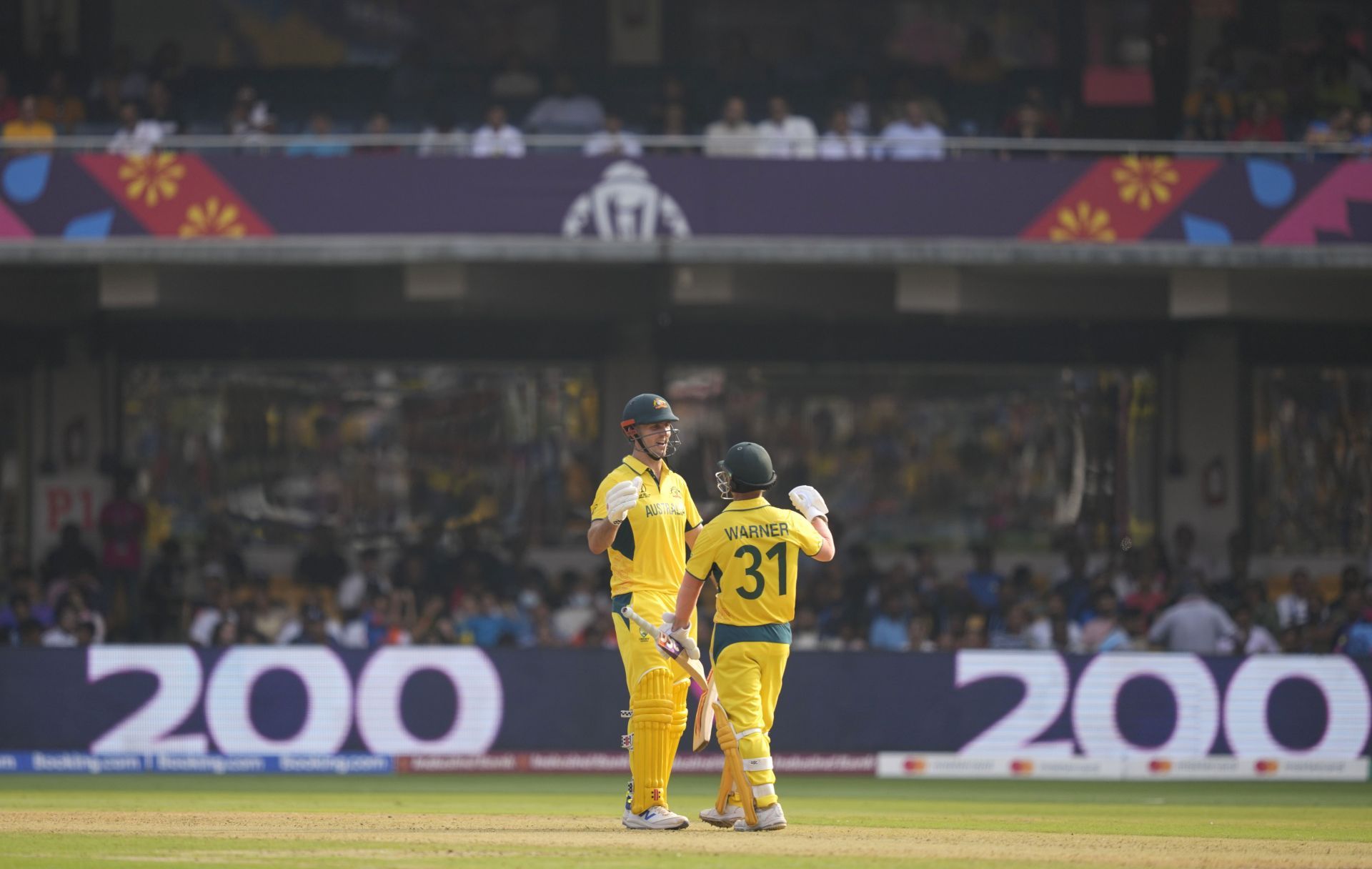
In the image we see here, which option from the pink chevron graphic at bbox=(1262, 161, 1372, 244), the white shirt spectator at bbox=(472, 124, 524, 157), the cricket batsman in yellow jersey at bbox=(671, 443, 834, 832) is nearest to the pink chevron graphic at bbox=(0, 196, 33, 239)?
the white shirt spectator at bbox=(472, 124, 524, 157)

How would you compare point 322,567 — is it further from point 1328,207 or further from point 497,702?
point 1328,207

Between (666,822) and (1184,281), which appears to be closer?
(666,822)

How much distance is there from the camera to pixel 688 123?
20625mm

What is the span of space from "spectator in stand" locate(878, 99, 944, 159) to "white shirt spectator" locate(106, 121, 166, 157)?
7.03 m

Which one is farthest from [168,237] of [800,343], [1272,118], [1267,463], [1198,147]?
[1267,463]

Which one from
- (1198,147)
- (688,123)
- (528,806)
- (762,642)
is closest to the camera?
(762,642)

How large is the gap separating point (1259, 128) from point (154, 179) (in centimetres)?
1096

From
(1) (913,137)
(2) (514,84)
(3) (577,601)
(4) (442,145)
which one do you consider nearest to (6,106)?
(2) (514,84)

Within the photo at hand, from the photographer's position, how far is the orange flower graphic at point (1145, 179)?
1775 cm

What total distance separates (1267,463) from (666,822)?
14142mm

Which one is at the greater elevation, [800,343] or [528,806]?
[800,343]

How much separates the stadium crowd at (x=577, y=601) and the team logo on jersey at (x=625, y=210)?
3.47 m

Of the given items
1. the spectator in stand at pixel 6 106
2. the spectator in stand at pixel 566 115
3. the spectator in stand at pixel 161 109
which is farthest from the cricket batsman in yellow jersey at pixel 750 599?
the spectator in stand at pixel 6 106

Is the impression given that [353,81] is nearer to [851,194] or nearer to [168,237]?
[168,237]
